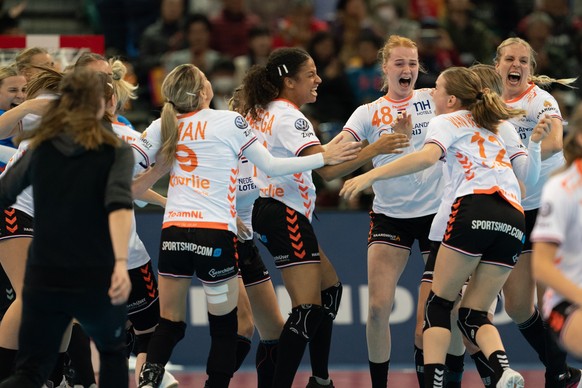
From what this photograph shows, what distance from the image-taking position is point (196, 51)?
12406 mm

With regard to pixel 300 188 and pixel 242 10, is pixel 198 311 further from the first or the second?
pixel 242 10

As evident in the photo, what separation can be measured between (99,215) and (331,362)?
4.98 m

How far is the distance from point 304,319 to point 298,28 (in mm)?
6767

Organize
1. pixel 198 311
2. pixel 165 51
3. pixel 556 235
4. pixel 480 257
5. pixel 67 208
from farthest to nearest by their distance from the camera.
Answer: pixel 165 51, pixel 198 311, pixel 480 257, pixel 67 208, pixel 556 235

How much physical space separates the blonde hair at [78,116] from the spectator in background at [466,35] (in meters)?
8.31

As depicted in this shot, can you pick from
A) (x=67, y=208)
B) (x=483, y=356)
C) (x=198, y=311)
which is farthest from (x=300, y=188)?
(x=198, y=311)

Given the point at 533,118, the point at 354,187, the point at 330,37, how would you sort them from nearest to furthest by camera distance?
the point at 354,187 → the point at 533,118 → the point at 330,37

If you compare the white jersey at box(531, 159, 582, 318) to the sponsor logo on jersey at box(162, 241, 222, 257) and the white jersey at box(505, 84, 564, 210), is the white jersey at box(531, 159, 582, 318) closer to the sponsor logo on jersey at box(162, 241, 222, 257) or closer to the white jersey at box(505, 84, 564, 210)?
the sponsor logo on jersey at box(162, 241, 222, 257)

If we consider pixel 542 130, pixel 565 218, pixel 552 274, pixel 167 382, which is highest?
pixel 542 130

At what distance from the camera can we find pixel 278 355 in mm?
7062

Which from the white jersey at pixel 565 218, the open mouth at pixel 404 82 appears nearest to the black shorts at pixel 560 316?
the white jersey at pixel 565 218

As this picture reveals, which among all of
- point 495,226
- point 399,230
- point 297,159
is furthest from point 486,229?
point 297,159

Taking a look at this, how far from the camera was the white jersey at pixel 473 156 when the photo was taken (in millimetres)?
6684

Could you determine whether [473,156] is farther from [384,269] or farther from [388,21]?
[388,21]
